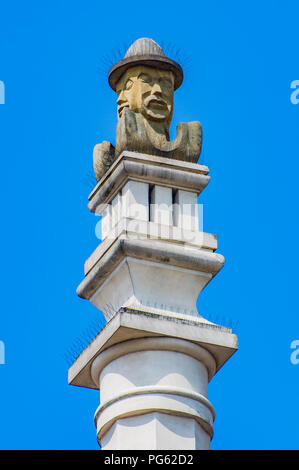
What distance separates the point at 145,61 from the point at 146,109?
96 centimetres

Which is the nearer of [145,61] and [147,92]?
[147,92]

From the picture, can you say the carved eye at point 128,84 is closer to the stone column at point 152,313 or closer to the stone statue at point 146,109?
the stone statue at point 146,109

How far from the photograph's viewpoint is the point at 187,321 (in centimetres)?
3027

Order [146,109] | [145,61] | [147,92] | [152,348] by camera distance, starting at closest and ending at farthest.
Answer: [152,348] < [146,109] < [147,92] < [145,61]

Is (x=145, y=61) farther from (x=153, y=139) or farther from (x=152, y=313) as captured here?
(x=152, y=313)

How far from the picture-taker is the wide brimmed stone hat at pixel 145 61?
33.2m

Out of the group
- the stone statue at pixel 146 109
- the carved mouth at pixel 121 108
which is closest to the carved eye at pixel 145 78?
the stone statue at pixel 146 109

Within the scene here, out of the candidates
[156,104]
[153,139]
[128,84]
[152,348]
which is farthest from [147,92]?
[152,348]

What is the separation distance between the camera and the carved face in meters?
32.8

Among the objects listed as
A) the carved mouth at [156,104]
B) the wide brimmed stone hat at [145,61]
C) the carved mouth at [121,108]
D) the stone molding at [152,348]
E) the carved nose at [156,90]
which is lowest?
the stone molding at [152,348]

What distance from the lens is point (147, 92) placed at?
3297cm

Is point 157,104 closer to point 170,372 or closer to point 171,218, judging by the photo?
point 171,218

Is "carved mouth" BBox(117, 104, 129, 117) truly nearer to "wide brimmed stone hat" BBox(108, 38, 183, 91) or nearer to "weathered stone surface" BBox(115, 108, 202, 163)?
"wide brimmed stone hat" BBox(108, 38, 183, 91)
